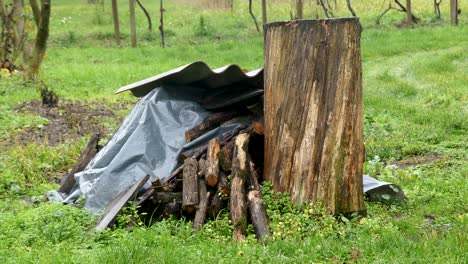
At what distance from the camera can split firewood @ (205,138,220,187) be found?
5.73 metres

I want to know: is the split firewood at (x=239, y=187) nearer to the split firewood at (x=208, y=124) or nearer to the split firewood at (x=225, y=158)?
the split firewood at (x=225, y=158)

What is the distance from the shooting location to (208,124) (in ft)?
22.1

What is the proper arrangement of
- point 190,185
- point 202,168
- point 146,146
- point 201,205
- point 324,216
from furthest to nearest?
point 146,146, point 202,168, point 190,185, point 201,205, point 324,216

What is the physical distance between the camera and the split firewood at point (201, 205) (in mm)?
5422

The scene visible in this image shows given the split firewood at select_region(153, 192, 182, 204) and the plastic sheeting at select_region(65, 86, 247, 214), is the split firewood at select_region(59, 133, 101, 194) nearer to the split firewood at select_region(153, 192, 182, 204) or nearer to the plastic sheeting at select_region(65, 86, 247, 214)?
the plastic sheeting at select_region(65, 86, 247, 214)

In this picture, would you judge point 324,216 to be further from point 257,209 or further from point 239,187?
point 239,187

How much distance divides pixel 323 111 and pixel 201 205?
1221 mm

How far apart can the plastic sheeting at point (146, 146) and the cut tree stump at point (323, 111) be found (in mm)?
1207

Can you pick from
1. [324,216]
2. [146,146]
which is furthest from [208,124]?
[324,216]

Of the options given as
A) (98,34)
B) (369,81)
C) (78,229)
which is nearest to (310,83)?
(78,229)

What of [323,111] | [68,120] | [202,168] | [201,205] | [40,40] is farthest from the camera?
[40,40]

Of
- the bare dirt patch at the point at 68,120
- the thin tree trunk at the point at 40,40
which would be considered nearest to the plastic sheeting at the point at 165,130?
the bare dirt patch at the point at 68,120

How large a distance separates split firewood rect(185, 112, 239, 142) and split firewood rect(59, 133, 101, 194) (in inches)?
51.7

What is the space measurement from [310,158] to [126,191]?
5.54 feet
